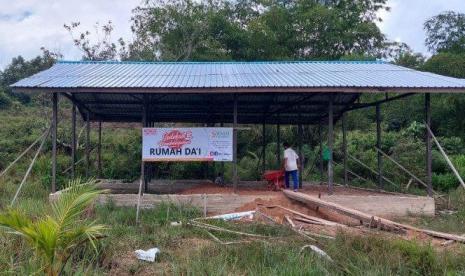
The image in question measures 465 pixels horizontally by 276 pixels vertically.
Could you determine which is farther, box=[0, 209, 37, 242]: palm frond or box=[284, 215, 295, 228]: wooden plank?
box=[284, 215, 295, 228]: wooden plank

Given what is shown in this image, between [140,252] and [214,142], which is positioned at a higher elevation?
[214,142]

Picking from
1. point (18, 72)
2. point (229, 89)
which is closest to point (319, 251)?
point (229, 89)

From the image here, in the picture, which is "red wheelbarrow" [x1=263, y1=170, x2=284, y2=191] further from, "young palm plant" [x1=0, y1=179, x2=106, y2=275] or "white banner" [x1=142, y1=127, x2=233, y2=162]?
"young palm plant" [x1=0, y1=179, x2=106, y2=275]

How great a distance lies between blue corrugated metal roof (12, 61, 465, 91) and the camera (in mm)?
13930

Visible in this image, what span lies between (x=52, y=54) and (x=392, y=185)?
18.4 m

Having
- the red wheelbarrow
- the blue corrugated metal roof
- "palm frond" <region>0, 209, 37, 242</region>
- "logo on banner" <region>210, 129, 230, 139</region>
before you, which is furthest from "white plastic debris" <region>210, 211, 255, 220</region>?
"palm frond" <region>0, 209, 37, 242</region>

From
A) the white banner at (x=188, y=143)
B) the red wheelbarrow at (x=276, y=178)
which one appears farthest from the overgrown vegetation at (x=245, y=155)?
the red wheelbarrow at (x=276, y=178)

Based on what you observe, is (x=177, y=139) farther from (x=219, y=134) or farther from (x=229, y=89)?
(x=229, y=89)

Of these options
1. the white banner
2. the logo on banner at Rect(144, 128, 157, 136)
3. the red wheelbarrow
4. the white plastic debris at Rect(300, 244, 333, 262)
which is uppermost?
the logo on banner at Rect(144, 128, 157, 136)

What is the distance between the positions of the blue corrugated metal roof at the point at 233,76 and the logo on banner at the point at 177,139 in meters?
1.33

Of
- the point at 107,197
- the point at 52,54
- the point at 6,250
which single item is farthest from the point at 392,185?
the point at 52,54

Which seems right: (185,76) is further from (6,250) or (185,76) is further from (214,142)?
(6,250)

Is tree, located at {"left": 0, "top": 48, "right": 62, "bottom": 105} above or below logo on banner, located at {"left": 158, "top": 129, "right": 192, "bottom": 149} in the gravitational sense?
above

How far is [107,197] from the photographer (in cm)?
1400
